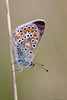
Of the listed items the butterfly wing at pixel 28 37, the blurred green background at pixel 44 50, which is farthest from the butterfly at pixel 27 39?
the blurred green background at pixel 44 50

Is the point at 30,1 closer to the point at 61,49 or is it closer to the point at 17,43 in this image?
the point at 61,49

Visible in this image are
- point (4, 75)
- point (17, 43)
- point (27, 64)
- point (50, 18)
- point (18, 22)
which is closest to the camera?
point (17, 43)

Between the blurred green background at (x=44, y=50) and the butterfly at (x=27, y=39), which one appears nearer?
the butterfly at (x=27, y=39)

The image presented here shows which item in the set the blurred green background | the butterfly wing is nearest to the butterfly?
the butterfly wing

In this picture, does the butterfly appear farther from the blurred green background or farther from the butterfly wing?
the blurred green background

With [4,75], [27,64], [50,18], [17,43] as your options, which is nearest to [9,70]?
[4,75]

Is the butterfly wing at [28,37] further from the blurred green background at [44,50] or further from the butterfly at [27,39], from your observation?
the blurred green background at [44,50]
